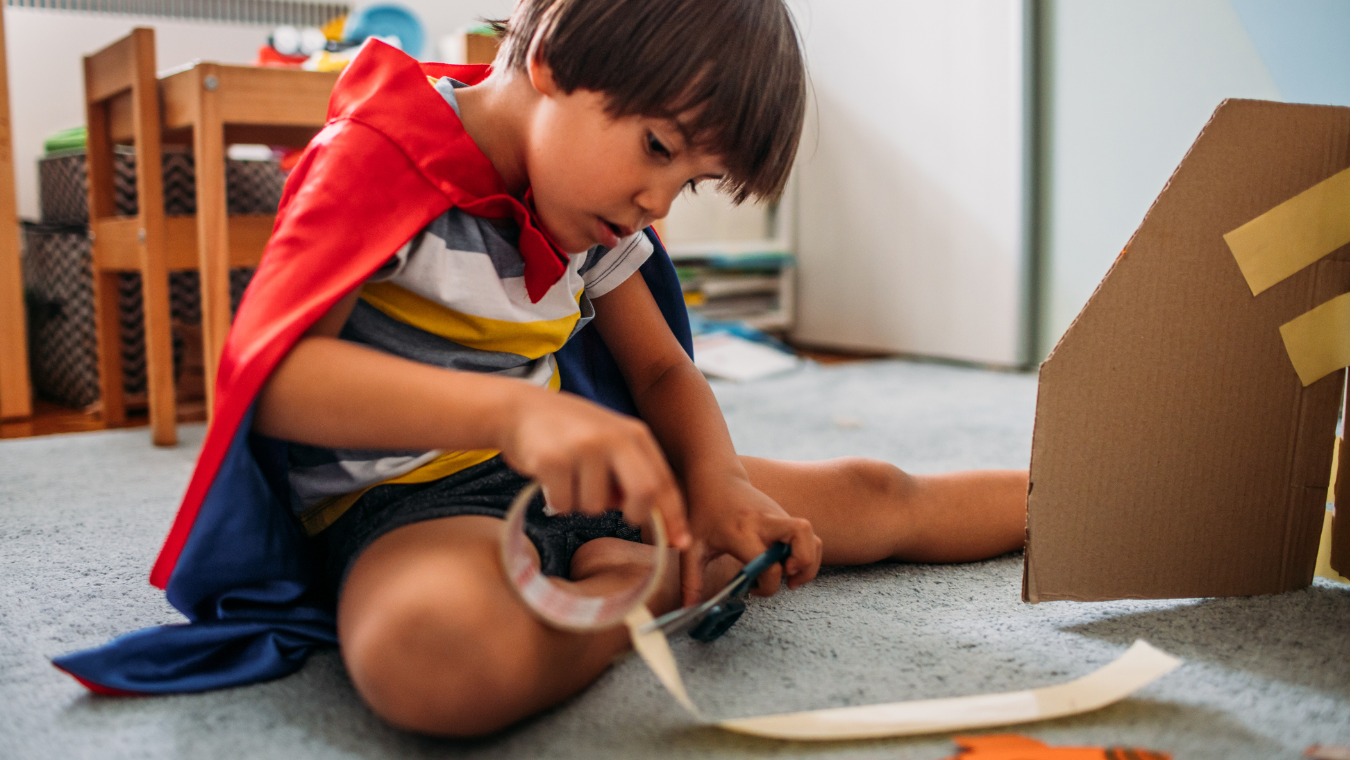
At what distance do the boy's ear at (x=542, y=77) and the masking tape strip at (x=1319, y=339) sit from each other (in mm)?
454

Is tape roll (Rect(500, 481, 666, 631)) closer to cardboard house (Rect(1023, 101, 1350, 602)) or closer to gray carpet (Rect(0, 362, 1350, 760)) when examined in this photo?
gray carpet (Rect(0, 362, 1350, 760))

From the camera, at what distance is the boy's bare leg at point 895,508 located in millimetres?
786

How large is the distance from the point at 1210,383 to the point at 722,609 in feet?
1.08

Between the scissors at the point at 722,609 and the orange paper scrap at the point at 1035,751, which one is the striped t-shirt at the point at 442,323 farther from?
the orange paper scrap at the point at 1035,751

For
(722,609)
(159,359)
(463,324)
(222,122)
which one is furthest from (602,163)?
(159,359)

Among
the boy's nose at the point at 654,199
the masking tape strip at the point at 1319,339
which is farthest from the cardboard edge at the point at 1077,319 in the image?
the boy's nose at the point at 654,199

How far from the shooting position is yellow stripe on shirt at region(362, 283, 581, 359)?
63 cm

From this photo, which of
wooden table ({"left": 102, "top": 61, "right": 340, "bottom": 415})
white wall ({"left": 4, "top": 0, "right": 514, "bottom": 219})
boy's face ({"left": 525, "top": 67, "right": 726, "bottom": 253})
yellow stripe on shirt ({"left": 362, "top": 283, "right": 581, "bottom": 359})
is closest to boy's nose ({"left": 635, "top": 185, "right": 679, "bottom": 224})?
boy's face ({"left": 525, "top": 67, "right": 726, "bottom": 253})

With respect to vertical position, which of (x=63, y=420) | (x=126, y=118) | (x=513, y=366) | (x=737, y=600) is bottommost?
(x=63, y=420)

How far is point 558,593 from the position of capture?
0.56 metres

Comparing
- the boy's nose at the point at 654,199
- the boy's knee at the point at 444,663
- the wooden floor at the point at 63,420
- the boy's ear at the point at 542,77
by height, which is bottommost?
the wooden floor at the point at 63,420

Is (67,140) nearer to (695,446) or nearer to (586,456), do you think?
(695,446)

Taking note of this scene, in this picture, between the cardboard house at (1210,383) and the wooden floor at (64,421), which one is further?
the wooden floor at (64,421)

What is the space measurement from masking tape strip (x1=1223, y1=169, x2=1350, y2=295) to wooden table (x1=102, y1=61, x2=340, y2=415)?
1032mm
